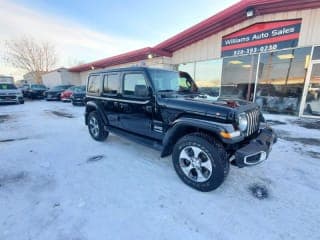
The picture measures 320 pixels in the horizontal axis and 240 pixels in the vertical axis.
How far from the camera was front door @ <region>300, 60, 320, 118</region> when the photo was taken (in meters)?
7.05

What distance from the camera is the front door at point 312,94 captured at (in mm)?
7046

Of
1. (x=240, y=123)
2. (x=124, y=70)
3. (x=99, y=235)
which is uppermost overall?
(x=124, y=70)

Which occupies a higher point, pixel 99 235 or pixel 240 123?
pixel 240 123

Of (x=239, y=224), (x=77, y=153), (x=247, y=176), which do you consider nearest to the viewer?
(x=239, y=224)

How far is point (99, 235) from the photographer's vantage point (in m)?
1.78

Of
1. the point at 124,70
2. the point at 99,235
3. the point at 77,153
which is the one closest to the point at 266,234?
the point at 99,235

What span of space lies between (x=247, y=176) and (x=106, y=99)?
11.0 ft

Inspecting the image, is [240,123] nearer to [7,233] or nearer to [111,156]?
[111,156]

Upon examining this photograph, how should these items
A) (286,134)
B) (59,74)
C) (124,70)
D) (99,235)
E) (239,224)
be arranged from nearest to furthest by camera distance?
(99,235), (239,224), (124,70), (286,134), (59,74)

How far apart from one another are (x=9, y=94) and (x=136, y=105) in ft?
45.8

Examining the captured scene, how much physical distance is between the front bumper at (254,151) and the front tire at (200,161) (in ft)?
0.65

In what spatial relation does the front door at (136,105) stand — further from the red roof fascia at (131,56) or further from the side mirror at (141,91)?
the red roof fascia at (131,56)

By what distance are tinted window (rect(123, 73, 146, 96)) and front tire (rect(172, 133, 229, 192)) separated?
52.3 inches

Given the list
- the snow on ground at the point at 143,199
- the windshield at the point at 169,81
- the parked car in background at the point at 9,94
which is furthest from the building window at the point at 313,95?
the parked car in background at the point at 9,94
